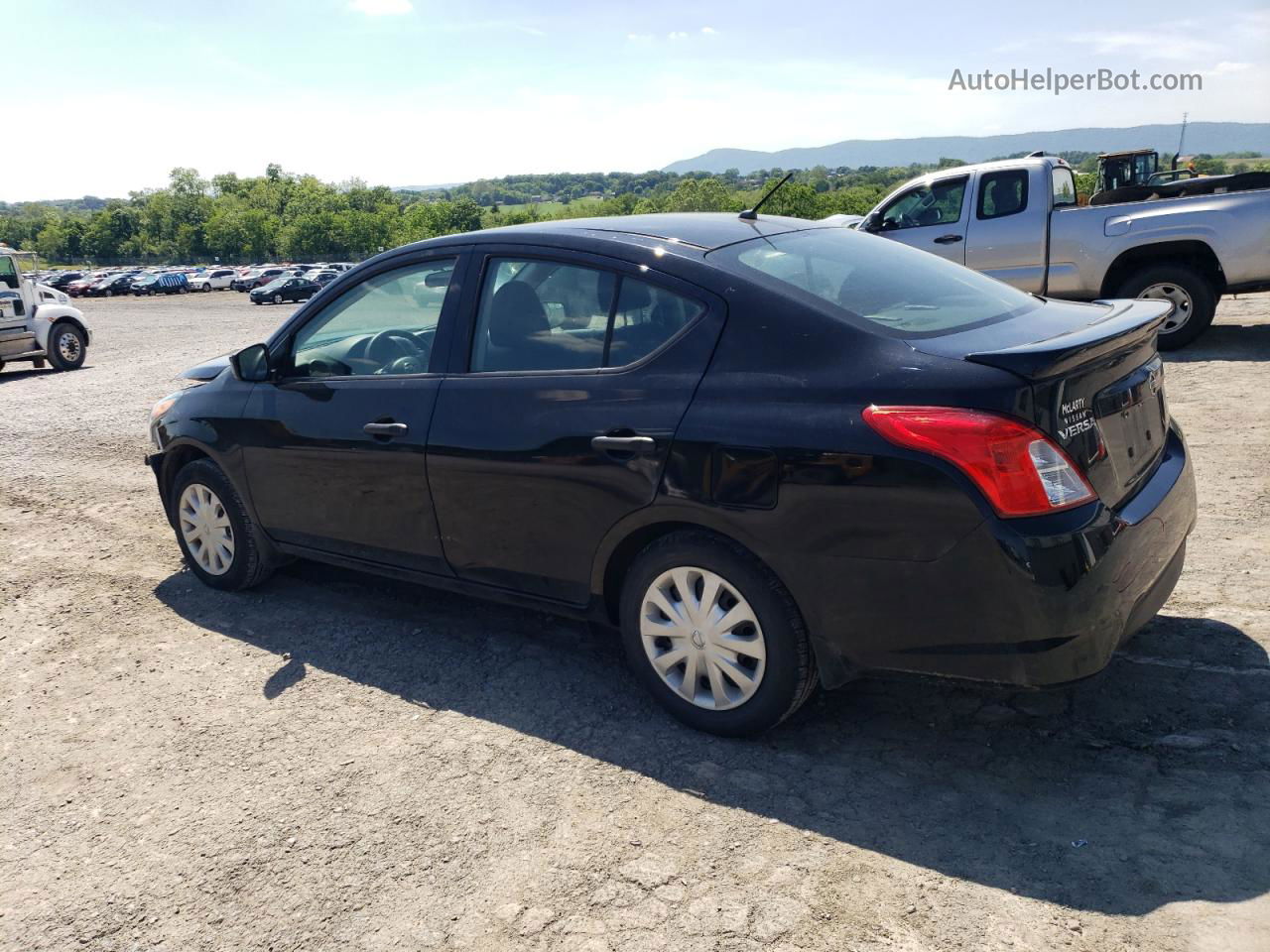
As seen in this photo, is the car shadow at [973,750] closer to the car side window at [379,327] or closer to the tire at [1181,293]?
the car side window at [379,327]

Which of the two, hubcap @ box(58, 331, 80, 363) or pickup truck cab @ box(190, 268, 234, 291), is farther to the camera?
pickup truck cab @ box(190, 268, 234, 291)

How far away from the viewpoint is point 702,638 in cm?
335

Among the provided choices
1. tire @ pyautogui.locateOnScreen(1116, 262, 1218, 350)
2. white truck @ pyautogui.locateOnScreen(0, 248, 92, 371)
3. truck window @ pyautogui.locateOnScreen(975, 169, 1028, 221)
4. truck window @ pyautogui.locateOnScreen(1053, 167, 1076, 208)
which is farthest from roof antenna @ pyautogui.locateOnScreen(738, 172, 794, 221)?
white truck @ pyautogui.locateOnScreen(0, 248, 92, 371)

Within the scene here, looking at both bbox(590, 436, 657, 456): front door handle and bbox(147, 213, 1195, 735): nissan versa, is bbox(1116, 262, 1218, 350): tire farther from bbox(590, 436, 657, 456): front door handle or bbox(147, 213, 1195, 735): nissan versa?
bbox(590, 436, 657, 456): front door handle

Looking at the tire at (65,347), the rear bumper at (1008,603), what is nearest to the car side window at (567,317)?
the rear bumper at (1008,603)

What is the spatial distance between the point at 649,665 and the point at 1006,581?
1272 mm

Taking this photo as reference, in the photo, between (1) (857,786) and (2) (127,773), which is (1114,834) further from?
(2) (127,773)

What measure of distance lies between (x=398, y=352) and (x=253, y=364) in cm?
87

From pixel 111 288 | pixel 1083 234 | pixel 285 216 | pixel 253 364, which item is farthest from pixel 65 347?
pixel 285 216

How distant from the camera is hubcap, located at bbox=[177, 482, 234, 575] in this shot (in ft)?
16.6

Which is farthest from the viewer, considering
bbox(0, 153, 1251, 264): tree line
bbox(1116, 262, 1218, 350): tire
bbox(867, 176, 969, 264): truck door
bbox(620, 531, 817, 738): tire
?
bbox(0, 153, 1251, 264): tree line

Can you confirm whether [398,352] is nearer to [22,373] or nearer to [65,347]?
[65,347]

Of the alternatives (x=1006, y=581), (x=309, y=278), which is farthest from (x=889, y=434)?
(x=309, y=278)

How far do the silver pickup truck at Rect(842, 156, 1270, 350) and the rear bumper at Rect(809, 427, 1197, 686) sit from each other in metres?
7.55
